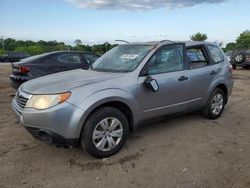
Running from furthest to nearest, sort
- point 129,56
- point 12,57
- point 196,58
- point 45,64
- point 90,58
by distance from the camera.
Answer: point 12,57 < point 90,58 < point 45,64 < point 196,58 < point 129,56

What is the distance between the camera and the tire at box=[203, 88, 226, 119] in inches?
237

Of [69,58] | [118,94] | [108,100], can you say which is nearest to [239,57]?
[69,58]

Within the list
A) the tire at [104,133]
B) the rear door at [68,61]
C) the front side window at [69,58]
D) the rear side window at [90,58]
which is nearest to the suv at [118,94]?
the tire at [104,133]

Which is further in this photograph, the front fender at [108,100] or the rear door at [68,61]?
the rear door at [68,61]

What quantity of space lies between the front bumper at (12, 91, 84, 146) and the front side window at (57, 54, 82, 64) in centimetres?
521

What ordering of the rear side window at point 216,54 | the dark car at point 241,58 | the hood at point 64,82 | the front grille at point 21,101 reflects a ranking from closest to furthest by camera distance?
the hood at point 64,82, the front grille at point 21,101, the rear side window at point 216,54, the dark car at point 241,58

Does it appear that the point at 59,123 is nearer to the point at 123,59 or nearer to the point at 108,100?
the point at 108,100

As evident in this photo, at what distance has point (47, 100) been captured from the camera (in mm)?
3963

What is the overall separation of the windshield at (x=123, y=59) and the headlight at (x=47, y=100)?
47.1 inches

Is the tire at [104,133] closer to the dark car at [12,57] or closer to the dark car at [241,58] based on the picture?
the dark car at [241,58]

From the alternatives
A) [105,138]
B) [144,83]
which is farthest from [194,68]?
[105,138]

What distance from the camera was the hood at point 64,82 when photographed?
4.11 meters

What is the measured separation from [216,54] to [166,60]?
1.69 m

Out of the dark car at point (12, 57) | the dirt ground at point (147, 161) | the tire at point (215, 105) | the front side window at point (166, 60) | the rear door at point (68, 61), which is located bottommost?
the dark car at point (12, 57)
